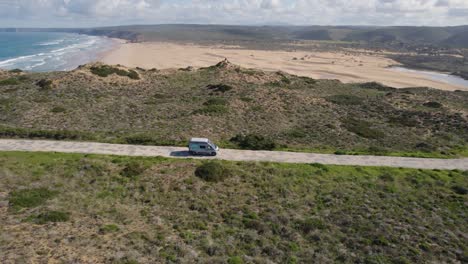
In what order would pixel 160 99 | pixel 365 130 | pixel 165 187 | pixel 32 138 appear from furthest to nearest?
pixel 160 99 < pixel 365 130 < pixel 32 138 < pixel 165 187

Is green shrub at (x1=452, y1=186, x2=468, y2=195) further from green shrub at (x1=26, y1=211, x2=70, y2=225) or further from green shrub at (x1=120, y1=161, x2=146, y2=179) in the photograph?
green shrub at (x1=26, y1=211, x2=70, y2=225)

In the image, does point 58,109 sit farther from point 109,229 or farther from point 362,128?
point 362,128

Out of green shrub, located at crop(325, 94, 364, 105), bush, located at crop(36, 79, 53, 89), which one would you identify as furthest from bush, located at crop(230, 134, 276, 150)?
bush, located at crop(36, 79, 53, 89)

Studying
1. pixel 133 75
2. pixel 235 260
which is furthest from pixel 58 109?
pixel 235 260

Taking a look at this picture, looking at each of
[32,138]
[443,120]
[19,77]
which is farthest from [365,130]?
[19,77]

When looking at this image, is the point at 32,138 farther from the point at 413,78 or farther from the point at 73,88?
Result: the point at 413,78

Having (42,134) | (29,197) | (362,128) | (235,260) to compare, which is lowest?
(235,260)
